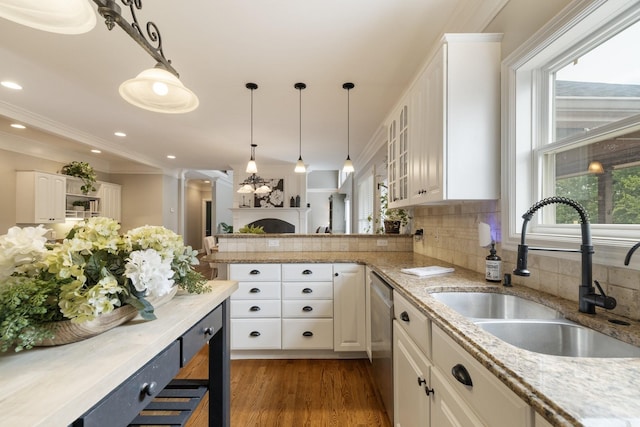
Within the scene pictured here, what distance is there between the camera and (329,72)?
8.82 ft

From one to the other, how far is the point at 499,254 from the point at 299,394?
1.67 meters

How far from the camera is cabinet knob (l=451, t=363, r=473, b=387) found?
2.77 feet

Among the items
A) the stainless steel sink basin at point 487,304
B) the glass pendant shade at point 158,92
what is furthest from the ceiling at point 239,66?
the stainless steel sink basin at point 487,304

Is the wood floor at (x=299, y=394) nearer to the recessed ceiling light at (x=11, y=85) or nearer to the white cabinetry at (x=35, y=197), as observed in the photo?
the recessed ceiling light at (x=11, y=85)

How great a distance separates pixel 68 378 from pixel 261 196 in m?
6.70

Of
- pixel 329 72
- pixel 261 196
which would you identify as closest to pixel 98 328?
pixel 329 72

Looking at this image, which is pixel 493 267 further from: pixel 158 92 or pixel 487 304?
pixel 158 92

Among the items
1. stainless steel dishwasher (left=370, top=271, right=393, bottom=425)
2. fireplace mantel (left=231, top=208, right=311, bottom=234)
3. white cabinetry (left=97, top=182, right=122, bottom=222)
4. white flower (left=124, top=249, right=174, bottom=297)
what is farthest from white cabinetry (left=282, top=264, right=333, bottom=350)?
white cabinetry (left=97, top=182, right=122, bottom=222)

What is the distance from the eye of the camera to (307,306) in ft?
8.56

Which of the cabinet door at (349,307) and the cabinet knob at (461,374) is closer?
the cabinet knob at (461,374)

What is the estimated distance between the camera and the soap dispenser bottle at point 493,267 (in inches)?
61.2

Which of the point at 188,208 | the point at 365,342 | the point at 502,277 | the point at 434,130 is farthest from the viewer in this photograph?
the point at 188,208

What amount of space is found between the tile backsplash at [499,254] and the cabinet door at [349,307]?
2.40ft

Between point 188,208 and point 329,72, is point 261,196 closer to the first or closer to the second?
point 188,208
